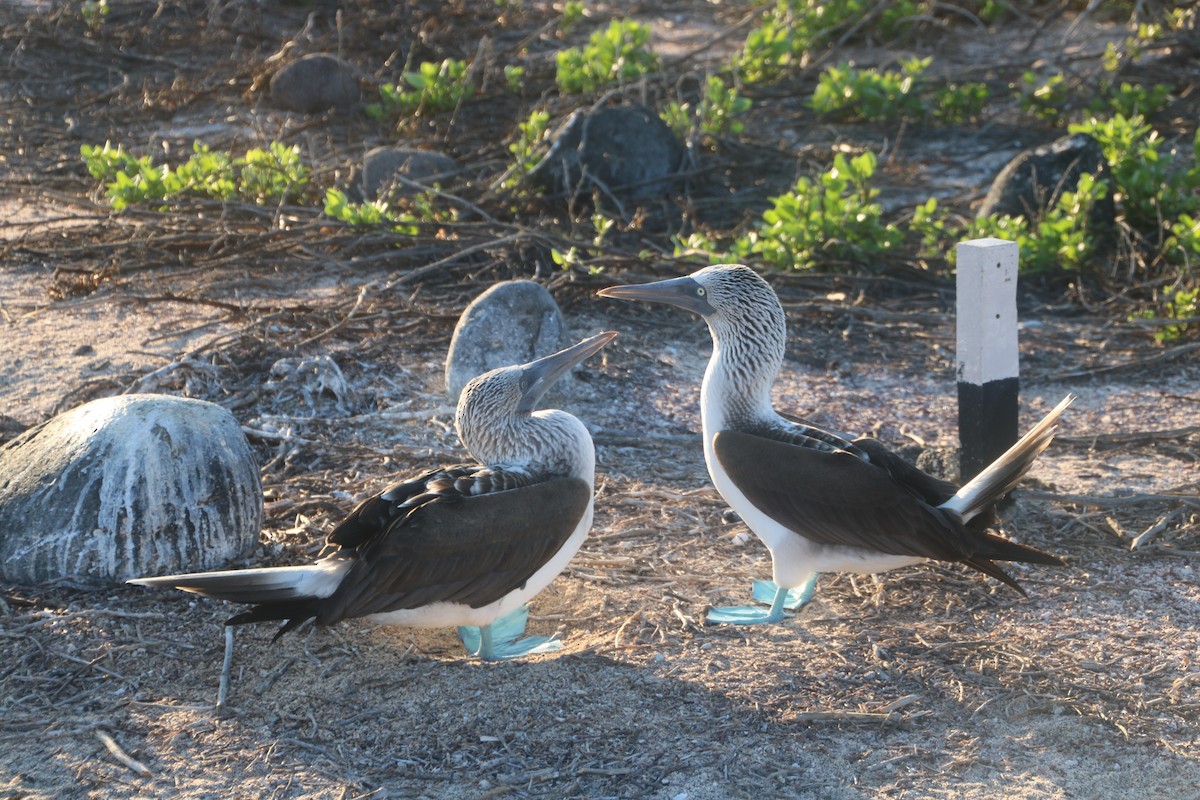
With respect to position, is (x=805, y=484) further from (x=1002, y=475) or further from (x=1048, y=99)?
(x=1048, y=99)

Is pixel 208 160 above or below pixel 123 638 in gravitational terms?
above

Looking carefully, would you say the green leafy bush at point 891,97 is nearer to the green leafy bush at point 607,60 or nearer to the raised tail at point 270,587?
the green leafy bush at point 607,60

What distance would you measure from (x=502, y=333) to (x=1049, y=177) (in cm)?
425

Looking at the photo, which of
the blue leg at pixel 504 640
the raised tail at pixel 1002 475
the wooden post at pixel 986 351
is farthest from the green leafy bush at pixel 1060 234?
the blue leg at pixel 504 640

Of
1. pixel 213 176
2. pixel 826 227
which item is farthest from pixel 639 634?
pixel 213 176

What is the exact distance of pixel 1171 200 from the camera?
7652mm

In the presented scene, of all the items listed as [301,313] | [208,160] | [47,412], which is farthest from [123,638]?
[208,160]

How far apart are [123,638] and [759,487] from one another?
82.5 inches

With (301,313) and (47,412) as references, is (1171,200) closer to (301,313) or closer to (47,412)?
(301,313)

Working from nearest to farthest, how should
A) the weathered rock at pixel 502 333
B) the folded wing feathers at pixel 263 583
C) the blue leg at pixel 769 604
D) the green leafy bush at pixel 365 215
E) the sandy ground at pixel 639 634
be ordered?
the sandy ground at pixel 639 634 < the folded wing feathers at pixel 263 583 < the blue leg at pixel 769 604 < the weathered rock at pixel 502 333 < the green leafy bush at pixel 365 215

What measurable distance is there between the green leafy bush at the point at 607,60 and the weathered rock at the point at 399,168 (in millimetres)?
1948

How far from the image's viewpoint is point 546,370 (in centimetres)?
420

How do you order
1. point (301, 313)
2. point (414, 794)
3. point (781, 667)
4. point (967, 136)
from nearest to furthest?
point (414, 794) < point (781, 667) < point (301, 313) < point (967, 136)

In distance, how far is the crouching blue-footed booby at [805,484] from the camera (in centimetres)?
380
